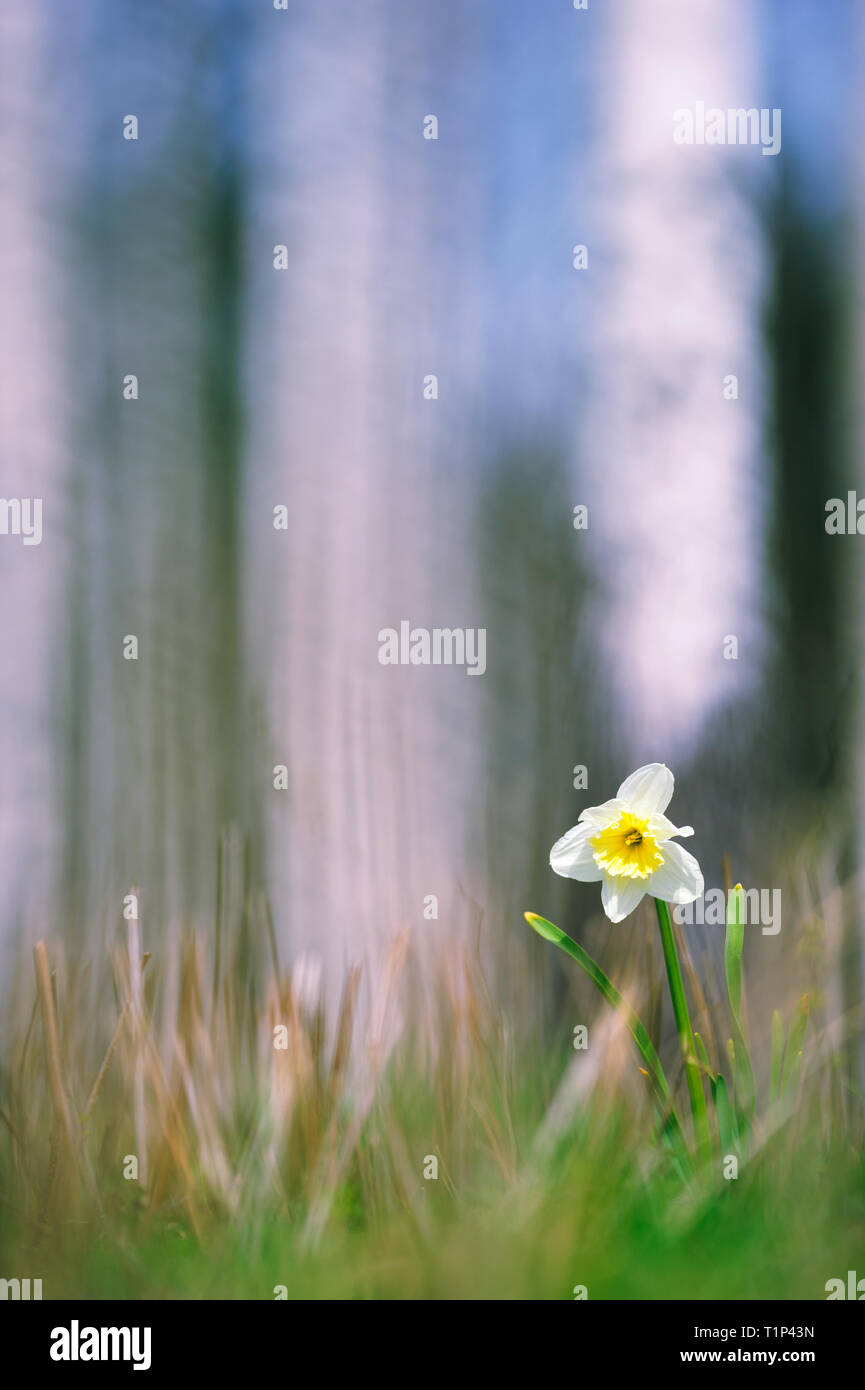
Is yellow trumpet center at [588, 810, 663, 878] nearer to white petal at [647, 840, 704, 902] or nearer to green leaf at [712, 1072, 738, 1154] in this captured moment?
white petal at [647, 840, 704, 902]

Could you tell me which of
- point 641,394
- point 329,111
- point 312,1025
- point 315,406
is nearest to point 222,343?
point 315,406

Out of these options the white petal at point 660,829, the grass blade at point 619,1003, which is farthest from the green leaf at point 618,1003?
the white petal at point 660,829

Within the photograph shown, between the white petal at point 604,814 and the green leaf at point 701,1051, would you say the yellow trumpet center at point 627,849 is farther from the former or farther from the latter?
the green leaf at point 701,1051

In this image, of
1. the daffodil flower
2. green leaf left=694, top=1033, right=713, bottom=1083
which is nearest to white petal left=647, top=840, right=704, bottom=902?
the daffodil flower

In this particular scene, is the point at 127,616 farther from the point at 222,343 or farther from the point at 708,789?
the point at 708,789

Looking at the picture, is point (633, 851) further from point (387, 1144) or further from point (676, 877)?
point (387, 1144)

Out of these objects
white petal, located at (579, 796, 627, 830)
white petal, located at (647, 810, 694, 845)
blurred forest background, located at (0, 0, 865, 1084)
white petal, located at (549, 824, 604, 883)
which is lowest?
white petal, located at (549, 824, 604, 883)
